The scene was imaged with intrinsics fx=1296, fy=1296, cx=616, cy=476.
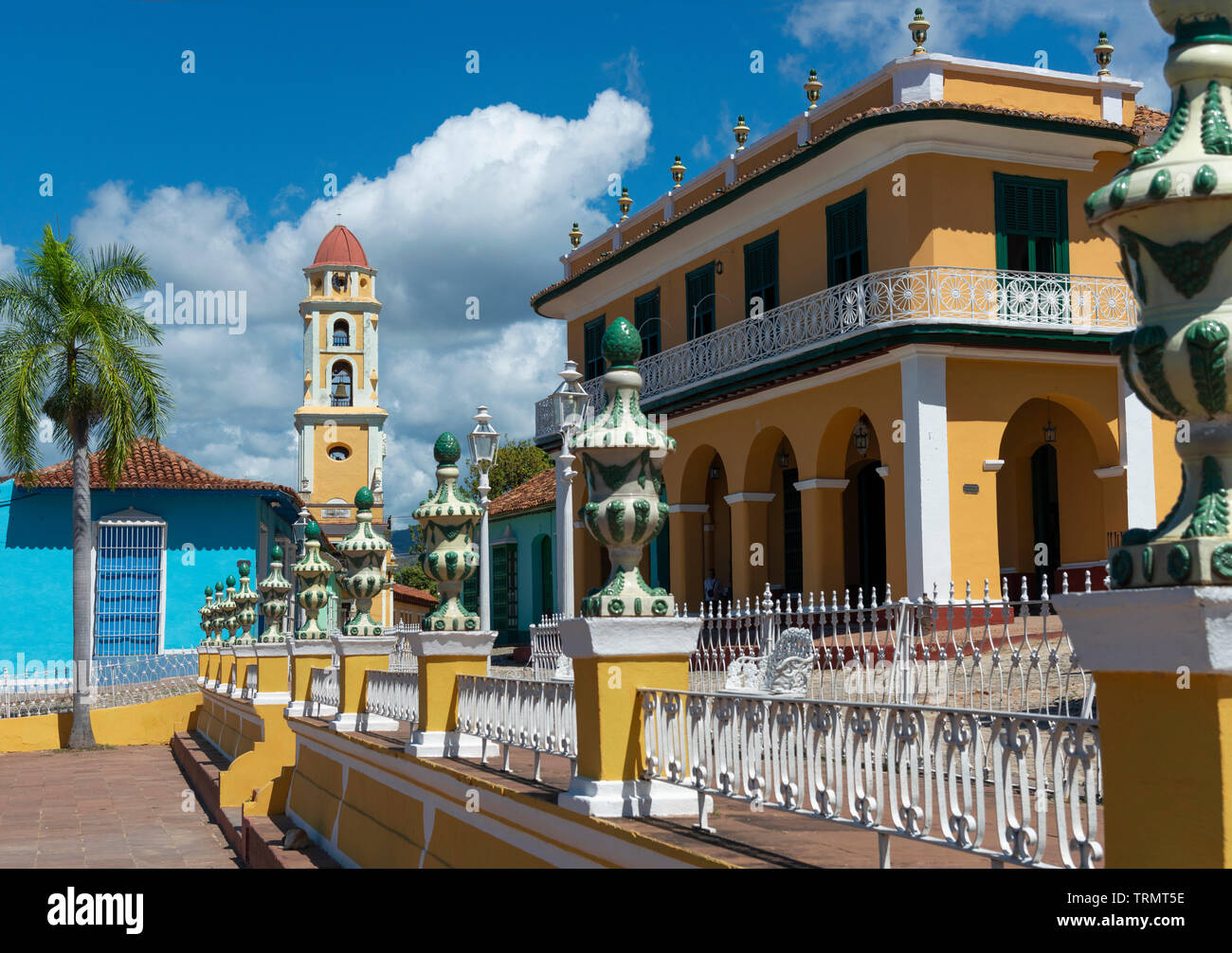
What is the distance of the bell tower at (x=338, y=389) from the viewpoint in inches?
1902

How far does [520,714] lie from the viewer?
24.4 ft

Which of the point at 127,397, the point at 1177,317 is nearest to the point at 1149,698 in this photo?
the point at 1177,317

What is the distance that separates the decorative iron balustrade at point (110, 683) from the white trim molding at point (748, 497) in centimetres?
1221

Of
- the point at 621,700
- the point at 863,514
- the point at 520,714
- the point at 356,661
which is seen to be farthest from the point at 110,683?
the point at 621,700

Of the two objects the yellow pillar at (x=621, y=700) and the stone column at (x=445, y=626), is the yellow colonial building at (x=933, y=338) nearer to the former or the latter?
the stone column at (x=445, y=626)

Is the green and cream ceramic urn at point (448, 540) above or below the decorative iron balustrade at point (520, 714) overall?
above

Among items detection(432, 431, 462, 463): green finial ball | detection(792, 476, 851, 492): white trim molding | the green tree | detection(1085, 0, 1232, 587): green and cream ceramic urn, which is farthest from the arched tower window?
detection(1085, 0, 1232, 587): green and cream ceramic urn

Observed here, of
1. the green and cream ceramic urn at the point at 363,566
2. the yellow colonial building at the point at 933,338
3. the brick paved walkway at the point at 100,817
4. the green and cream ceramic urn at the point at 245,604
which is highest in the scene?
the yellow colonial building at the point at 933,338

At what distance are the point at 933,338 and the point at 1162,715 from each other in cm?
1441

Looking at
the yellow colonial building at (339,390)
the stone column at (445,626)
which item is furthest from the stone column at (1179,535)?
the yellow colonial building at (339,390)

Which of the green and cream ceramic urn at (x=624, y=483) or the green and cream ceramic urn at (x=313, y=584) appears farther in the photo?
the green and cream ceramic urn at (x=313, y=584)

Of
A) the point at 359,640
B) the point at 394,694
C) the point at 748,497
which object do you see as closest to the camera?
the point at 394,694

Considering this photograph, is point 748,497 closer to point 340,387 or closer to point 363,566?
A: point 363,566
